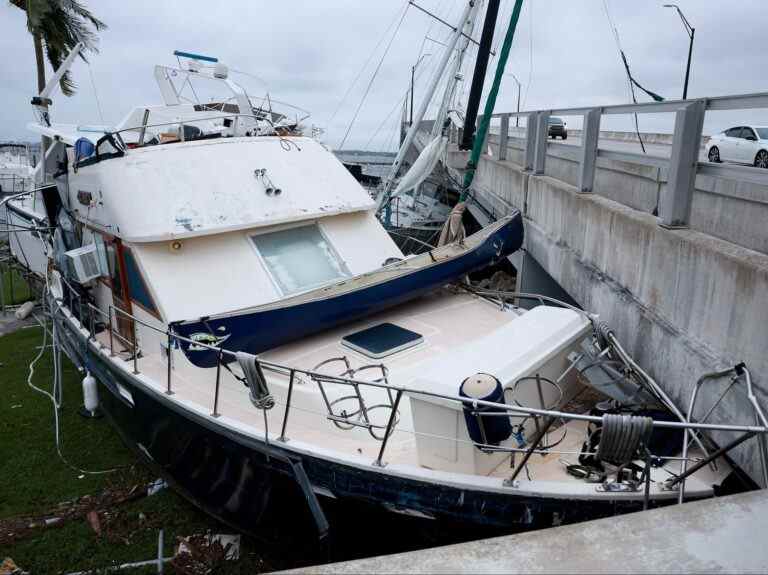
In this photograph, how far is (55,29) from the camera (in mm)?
16125

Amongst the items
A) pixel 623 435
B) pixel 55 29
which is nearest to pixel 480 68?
pixel 623 435

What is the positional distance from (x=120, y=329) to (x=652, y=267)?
5.04 meters

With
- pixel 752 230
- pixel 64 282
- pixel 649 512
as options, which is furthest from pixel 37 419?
pixel 752 230

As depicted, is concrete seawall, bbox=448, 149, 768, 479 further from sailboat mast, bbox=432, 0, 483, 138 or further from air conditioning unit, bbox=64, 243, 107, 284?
sailboat mast, bbox=432, 0, 483, 138

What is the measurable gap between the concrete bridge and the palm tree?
49.2ft

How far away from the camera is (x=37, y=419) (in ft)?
22.6

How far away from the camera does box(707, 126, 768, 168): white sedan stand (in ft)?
33.8

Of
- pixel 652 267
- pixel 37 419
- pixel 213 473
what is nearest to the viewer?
pixel 652 267

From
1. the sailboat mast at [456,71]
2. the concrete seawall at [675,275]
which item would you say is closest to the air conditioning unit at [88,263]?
the concrete seawall at [675,275]

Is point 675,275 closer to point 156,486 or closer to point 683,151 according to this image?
point 683,151

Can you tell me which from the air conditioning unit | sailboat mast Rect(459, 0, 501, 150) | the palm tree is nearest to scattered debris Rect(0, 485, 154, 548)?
the air conditioning unit

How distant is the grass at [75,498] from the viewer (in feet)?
14.7

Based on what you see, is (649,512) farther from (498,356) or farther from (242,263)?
(242,263)

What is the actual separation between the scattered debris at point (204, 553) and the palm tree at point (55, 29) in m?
15.1
